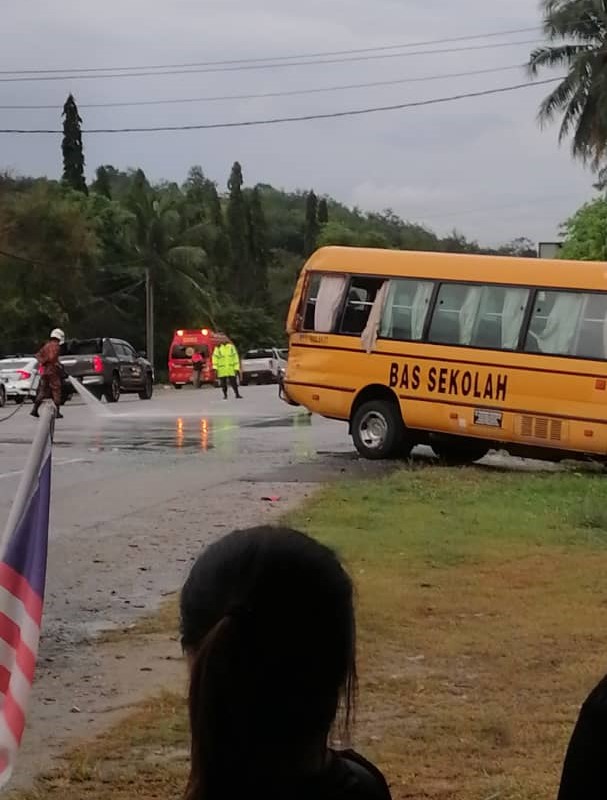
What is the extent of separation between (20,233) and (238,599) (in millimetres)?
57487

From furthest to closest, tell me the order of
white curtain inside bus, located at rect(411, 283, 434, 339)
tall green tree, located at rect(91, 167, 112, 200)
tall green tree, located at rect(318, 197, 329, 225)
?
tall green tree, located at rect(318, 197, 329, 225) → tall green tree, located at rect(91, 167, 112, 200) → white curtain inside bus, located at rect(411, 283, 434, 339)

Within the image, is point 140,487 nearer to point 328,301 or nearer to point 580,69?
point 328,301

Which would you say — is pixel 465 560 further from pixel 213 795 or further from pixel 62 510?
pixel 213 795

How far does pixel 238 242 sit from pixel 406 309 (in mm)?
68738

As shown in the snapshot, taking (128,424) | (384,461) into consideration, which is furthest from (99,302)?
(384,461)

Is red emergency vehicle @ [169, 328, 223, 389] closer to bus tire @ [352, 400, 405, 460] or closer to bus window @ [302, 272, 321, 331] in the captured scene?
bus window @ [302, 272, 321, 331]

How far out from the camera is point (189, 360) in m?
54.8

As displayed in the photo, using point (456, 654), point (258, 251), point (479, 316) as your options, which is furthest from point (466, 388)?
point (258, 251)

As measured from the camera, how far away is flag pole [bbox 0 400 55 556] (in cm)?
396

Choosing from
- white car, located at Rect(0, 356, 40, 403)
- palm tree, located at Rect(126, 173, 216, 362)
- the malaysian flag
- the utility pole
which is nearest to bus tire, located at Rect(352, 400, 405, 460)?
the malaysian flag

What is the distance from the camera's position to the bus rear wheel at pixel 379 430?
1752cm

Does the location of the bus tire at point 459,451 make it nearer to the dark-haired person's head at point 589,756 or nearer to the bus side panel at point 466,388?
the bus side panel at point 466,388

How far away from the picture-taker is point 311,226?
10194 cm

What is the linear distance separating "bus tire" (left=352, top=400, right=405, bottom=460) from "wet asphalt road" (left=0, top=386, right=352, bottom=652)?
63cm
